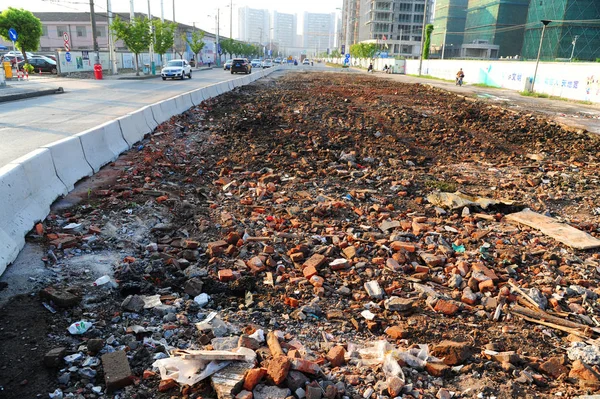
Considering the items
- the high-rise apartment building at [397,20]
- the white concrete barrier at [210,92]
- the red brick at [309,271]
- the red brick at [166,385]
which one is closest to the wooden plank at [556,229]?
the red brick at [309,271]

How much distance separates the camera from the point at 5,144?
32.3 feet

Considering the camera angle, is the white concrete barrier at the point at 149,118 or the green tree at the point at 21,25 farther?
the green tree at the point at 21,25

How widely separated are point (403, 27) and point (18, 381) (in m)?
139

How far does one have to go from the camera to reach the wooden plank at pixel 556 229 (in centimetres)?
627

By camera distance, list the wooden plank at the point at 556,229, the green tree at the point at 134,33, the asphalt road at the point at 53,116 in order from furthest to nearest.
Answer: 1. the green tree at the point at 134,33
2. the asphalt road at the point at 53,116
3. the wooden plank at the point at 556,229

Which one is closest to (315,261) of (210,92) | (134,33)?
(210,92)

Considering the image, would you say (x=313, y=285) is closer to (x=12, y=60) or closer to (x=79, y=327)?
(x=79, y=327)

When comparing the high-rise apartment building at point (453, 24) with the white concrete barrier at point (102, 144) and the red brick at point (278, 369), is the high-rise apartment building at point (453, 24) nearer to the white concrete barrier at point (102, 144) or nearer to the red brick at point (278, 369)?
the white concrete barrier at point (102, 144)

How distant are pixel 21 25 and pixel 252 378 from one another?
1720 inches

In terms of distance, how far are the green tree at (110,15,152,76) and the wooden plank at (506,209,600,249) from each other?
38773 millimetres

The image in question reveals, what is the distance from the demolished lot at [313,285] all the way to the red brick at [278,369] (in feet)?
0.04

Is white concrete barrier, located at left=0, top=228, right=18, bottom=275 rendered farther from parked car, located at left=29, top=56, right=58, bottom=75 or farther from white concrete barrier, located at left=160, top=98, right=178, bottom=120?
parked car, located at left=29, top=56, right=58, bottom=75

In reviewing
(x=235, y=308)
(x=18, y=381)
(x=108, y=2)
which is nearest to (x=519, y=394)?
(x=235, y=308)

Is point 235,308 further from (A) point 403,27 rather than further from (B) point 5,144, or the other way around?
(A) point 403,27
